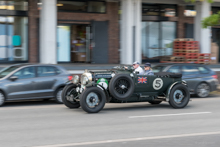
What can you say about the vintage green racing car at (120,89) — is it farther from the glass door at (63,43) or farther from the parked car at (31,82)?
the glass door at (63,43)

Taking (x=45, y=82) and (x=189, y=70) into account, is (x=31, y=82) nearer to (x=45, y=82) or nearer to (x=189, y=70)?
(x=45, y=82)

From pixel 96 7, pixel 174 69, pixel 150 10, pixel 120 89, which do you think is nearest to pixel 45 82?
pixel 120 89

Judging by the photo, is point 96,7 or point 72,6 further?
point 96,7

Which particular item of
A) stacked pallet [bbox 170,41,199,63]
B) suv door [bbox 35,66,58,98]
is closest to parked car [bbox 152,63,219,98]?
suv door [bbox 35,66,58,98]

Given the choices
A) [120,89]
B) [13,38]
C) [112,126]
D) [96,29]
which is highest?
[96,29]

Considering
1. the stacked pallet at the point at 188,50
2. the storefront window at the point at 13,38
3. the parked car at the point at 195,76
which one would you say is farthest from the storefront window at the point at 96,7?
the parked car at the point at 195,76

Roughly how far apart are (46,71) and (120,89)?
340 centimetres

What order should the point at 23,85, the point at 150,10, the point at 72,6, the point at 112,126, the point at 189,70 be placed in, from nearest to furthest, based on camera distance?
1. the point at 112,126
2. the point at 23,85
3. the point at 189,70
4. the point at 72,6
5. the point at 150,10

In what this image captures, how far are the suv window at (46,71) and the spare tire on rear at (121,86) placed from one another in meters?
3.27

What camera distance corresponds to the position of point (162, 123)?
8625 millimetres

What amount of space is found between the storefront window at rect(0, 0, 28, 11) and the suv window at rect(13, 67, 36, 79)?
830 cm

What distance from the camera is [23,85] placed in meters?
11.7

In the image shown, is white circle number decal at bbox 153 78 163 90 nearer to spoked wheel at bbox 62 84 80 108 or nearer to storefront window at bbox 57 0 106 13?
spoked wheel at bbox 62 84 80 108

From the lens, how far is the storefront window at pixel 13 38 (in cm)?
1914
